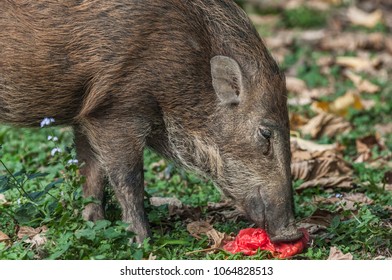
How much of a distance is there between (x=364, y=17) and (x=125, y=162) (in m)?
7.93

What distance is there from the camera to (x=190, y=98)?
593 cm

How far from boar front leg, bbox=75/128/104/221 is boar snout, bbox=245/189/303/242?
117cm

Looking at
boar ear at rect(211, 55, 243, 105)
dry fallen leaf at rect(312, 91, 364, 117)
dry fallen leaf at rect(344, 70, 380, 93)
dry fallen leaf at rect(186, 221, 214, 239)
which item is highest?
boar ear at rect(211, 55, 243, 105)

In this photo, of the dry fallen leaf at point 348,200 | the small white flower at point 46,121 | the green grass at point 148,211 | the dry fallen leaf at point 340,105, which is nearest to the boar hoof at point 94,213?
the green grass at point 148,211

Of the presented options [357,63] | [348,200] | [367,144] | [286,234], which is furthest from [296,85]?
[286,234]

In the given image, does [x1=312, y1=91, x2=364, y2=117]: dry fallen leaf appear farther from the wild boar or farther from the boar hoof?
the boar hoof

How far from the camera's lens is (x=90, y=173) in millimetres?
6391

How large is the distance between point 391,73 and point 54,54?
19.9 ft

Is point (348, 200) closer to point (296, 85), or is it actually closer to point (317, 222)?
point (317, 222)

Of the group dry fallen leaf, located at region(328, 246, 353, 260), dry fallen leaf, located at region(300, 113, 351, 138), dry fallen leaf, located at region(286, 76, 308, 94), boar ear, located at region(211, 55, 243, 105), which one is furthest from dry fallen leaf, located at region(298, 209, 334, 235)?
dry fallen leaf, located at region(286, 76, 308, 94)

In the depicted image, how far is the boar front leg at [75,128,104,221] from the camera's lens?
6.28m

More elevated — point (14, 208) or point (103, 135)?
point (103, 135)
